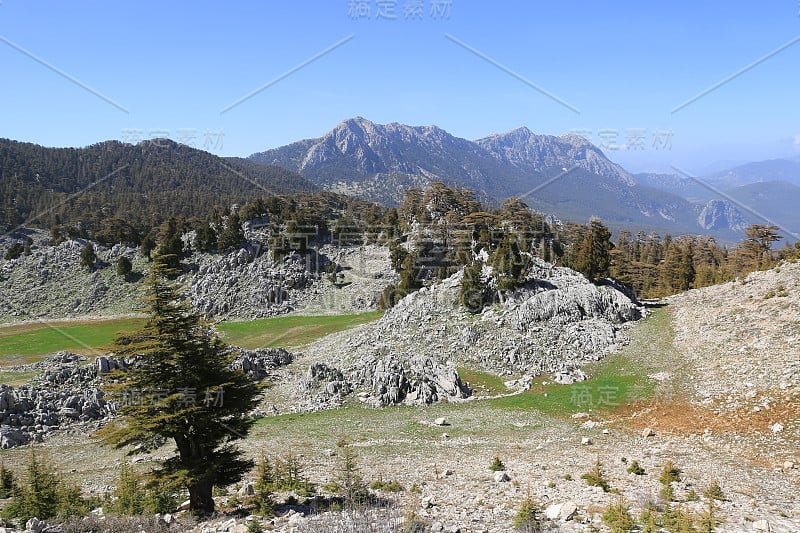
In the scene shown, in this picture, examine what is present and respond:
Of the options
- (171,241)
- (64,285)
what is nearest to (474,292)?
(171,241)

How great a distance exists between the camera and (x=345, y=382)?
3869 centimetres

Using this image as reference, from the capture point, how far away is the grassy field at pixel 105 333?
62.3 meters

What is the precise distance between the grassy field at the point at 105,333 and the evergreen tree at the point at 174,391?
4760 cm

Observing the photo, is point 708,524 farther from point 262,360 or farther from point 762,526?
point 262,360

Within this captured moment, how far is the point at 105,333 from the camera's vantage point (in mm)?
72812

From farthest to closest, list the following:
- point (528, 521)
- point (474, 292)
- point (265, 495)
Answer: point (474, 292)
point (265, 495)
point (528, 521)

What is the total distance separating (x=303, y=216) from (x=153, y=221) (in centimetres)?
6140

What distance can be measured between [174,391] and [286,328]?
59129 mm

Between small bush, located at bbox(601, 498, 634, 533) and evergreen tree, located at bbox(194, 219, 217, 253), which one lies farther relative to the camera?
evergreen tree, located at bbox(194, 219, 217, 253)

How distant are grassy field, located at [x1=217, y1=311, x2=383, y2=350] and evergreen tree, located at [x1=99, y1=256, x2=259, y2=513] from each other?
47.2m

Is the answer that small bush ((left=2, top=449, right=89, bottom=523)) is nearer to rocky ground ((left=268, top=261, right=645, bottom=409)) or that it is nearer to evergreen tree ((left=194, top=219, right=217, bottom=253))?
rocky ground ((left=268, top=261, right=645, bottom=409))

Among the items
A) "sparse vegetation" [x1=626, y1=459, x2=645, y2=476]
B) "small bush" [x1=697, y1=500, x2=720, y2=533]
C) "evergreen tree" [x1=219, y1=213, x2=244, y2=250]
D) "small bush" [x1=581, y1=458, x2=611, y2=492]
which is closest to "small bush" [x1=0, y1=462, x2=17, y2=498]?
"small bush" [x1=581, y1=458, x2=611, y2=492]

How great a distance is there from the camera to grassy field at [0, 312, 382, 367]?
6228cm

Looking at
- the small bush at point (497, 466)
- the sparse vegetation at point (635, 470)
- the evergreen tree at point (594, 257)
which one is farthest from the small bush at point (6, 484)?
the evergreen tree at point (594, 257)
